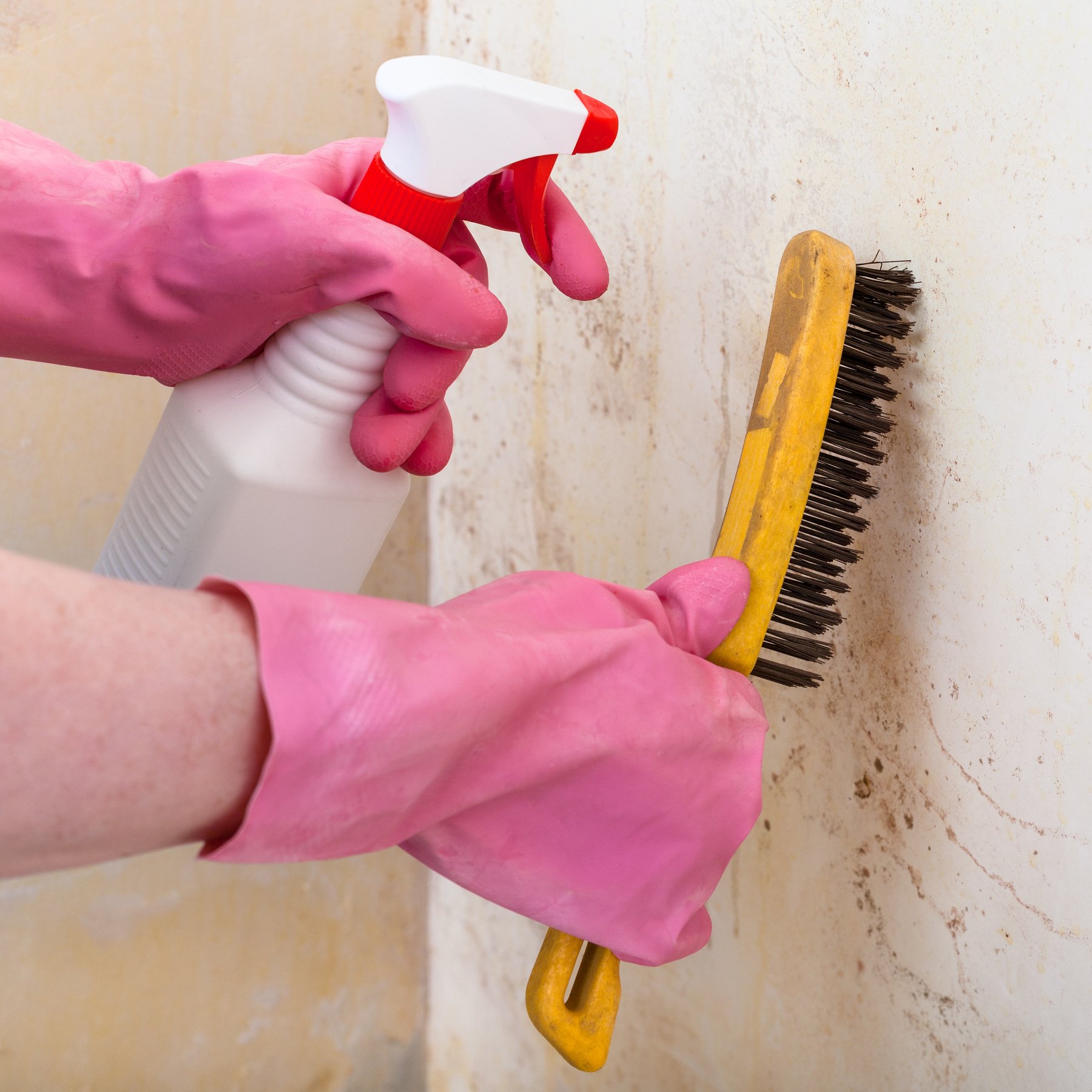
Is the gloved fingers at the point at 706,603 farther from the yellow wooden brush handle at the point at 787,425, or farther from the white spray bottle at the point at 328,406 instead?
the white spray bottle at the point at 328,406

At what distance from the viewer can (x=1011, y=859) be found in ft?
1.23

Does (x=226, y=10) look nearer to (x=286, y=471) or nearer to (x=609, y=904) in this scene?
(x=286, y=471)

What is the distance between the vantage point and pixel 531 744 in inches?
11.7

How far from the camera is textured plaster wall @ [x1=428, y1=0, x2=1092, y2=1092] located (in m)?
0.35

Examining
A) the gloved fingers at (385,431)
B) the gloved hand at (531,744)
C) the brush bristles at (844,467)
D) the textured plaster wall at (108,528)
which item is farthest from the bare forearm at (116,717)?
Answer: the textured plaster wall at (108,528)

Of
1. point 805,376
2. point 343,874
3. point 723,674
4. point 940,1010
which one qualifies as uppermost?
point 805,376

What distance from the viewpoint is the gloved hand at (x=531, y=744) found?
0.79ft

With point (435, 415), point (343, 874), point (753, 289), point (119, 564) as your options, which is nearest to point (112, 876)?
point (343, 874)

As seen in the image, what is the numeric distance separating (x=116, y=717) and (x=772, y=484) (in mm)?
255

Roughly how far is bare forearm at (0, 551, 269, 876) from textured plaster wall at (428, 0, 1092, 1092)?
0.92 feet

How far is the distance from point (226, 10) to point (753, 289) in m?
0.39

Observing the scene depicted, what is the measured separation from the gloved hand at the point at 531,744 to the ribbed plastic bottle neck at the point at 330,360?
0.32 ft

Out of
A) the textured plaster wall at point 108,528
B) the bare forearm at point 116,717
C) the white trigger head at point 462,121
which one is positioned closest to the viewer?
the bare forearm at point 116,717

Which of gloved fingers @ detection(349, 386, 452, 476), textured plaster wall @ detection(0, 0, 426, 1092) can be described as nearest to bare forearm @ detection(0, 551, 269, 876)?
gloved fingers @ detection(349, 386, 452, 476)
